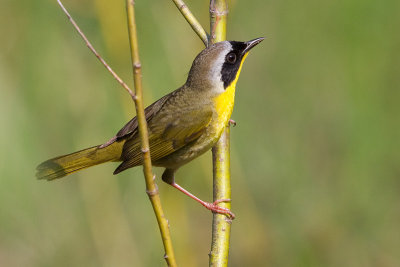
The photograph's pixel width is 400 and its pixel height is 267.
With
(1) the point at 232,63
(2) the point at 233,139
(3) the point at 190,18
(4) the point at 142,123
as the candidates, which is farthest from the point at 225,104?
(4) the point at 142,123

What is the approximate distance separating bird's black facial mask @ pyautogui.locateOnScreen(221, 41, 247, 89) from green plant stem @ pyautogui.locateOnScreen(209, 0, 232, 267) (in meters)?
0.31

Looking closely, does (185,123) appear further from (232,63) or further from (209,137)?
(232,63)

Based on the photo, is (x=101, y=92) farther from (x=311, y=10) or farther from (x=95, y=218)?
(x=311, y=10)

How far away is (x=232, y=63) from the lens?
4.15 meters

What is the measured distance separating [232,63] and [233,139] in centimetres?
124

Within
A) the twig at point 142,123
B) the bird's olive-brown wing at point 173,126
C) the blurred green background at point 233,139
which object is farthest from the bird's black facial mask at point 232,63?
the twig at point 142,123

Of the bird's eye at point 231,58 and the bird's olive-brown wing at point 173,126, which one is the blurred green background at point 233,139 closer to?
the bird's olive-brown wing at point 173,126

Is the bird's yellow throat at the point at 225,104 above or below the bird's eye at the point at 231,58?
below

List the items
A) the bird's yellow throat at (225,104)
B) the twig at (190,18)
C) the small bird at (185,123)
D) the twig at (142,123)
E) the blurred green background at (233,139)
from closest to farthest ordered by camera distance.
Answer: the twig at (142,123)
the twig at (190,18)
the small bird at (185,123)
the bird's yellow throat at (225,104)
the blurred green background at (233,139)

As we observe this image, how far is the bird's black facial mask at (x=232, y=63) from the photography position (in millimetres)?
4062

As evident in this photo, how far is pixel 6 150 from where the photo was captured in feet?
17.0

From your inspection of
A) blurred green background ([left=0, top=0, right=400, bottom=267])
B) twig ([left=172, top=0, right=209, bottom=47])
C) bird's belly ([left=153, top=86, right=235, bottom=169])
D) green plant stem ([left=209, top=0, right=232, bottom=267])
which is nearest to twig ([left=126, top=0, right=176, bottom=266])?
green plant stem ([left=209, top=0, right=232, bottom=267])

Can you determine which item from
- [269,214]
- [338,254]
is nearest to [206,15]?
[269,214]

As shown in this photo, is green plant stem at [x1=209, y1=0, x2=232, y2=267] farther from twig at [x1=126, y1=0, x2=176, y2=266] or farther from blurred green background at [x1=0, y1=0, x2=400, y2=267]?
blurred green background at [x1=0, y1=0, x2=400, y2=267]
